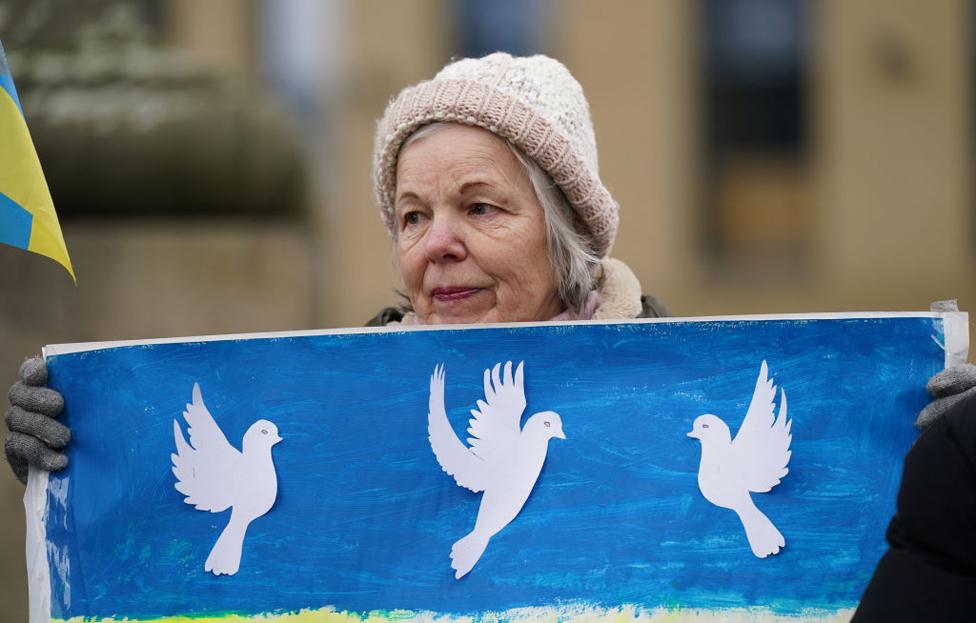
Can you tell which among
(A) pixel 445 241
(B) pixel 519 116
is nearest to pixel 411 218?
(A) pixel 445 241

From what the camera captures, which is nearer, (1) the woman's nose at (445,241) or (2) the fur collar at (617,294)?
(1) the woman's nose at (445,241)

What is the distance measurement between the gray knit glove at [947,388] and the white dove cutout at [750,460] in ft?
0.78

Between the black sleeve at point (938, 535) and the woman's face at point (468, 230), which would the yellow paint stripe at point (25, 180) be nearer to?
the woman's face at point (468, 230)

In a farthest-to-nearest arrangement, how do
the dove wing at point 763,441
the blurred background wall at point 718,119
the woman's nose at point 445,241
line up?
the blurred background wall at point 718,119 < the woman's nose at point 445,241 < the dove wing at point 763,441

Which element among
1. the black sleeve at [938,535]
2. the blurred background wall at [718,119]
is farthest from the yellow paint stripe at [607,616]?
the blurred background wall at [718,119]

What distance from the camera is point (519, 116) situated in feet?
8.42

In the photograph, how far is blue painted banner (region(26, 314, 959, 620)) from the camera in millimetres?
2365

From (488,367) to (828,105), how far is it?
10.3 metres

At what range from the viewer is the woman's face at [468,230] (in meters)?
2.58

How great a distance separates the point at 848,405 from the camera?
242 cm

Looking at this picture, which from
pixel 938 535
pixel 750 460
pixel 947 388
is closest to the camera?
pixel 938 535

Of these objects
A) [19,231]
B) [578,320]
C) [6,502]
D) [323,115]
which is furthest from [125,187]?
[323,115]

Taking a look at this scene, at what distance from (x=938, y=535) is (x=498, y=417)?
2.87 feet

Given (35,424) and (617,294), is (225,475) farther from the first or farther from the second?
(617,294)
